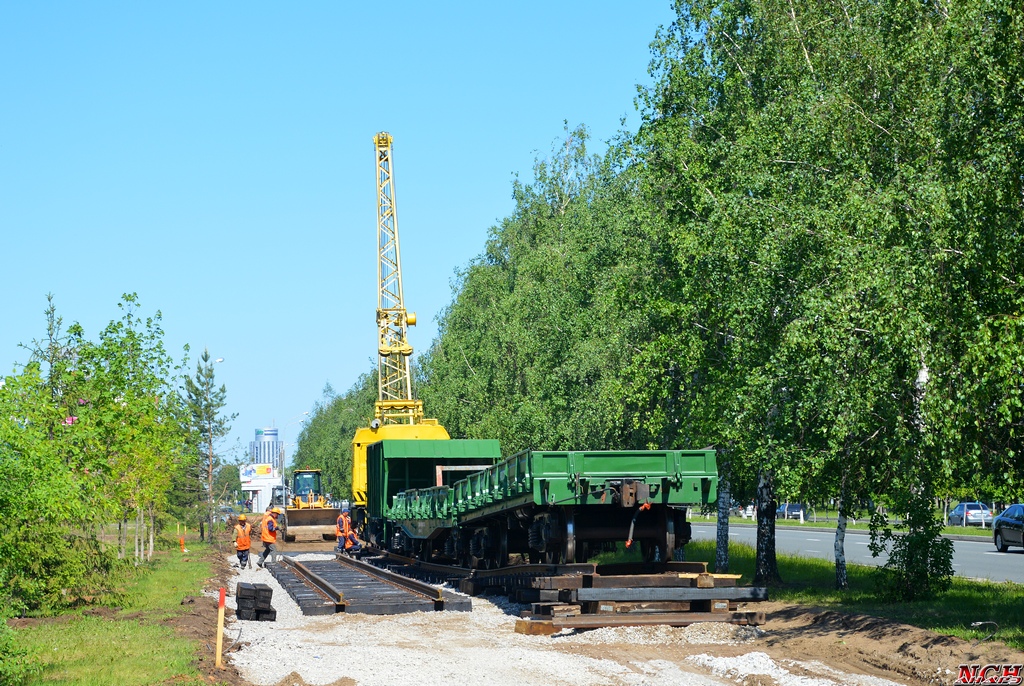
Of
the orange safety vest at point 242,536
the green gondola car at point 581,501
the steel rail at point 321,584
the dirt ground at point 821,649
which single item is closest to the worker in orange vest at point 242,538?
the orange safety vest at point 242,536

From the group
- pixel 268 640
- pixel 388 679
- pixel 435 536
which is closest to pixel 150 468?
pixel 435 536

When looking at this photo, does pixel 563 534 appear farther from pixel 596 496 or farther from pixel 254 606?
pixel 254 606

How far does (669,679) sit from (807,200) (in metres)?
10.3

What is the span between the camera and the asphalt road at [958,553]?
87.2 feet

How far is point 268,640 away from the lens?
1683 cm

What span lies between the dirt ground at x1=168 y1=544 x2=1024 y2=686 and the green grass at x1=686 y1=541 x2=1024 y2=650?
644mm

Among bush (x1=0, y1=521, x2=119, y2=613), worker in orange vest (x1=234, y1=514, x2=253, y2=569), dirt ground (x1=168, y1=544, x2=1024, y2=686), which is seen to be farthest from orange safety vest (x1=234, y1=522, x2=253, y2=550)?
dirt ground (x1=168, y1=544, x2=1024, y2=686)

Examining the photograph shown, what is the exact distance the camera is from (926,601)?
18.9 meters

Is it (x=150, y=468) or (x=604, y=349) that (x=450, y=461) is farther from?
(x=150, y=468)

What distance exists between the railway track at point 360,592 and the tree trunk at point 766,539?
21.4 ft

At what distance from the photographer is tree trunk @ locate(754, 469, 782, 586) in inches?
953

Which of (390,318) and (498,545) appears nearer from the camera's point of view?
(498,545)

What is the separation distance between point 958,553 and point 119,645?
88.3 feet

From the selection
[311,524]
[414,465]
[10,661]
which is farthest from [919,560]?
[311,524]
